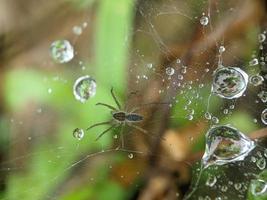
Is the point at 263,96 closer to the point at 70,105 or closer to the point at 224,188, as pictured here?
the point at 224,188

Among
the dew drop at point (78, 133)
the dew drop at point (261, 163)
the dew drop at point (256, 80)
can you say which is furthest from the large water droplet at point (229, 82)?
the dew drop at point (78, 133)

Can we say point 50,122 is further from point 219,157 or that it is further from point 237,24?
point 237,24

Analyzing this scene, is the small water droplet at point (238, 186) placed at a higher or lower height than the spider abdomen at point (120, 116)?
lower

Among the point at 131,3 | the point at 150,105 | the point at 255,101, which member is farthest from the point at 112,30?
the point at 255,101

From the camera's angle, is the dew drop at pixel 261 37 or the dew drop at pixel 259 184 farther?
the dew drop at pixel 261 37

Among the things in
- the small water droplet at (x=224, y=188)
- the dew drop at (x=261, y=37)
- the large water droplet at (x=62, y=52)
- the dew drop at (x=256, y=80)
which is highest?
the large water droplet at (x=62, y=52)

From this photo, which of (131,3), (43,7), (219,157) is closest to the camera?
(219,157)

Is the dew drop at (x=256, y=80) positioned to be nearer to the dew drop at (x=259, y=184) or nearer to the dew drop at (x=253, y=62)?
the dew drop at (x=253, y=62)

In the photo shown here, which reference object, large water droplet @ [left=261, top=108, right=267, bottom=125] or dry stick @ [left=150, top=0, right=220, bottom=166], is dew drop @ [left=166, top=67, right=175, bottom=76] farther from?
large water droplet @ [left=261, top=108, right=267, bottom=125]
